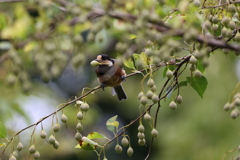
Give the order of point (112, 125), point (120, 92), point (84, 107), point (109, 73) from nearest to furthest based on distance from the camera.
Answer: point (84, 107)
point (112, 125)
point (109, 73)
point (120, 92)

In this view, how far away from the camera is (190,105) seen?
25.3 ft

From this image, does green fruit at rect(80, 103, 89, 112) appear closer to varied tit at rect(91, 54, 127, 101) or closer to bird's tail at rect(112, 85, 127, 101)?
varied tit at rect(91, 54, 127, 101)

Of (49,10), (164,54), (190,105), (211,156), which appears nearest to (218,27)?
(164,54)

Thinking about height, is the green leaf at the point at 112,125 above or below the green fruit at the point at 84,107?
below

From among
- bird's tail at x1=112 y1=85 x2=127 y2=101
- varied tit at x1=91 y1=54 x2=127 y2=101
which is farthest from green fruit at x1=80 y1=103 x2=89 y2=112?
bird's tail at x1=112 y1=85 x2=127 y2=101

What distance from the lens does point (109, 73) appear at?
3.36m

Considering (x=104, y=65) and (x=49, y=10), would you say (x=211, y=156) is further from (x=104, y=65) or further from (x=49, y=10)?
(x=49, y=10)

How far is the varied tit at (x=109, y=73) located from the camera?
326cm

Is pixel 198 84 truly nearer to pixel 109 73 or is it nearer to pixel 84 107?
pixel 84 107

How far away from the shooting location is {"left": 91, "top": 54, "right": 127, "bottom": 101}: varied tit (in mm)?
3257

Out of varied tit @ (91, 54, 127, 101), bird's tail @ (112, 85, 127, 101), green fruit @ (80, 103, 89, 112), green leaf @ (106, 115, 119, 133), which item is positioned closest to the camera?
green fruit @ (80, 103, 89, 112)

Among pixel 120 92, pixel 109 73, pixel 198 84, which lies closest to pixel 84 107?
pixel 198 84

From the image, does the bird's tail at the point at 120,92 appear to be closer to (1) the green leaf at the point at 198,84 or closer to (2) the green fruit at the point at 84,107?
(1) the green leaf at the point at 198,84

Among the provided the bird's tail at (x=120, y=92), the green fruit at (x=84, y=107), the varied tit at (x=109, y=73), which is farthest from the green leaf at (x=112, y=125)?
the bird's tail at (x=120, y=92)
